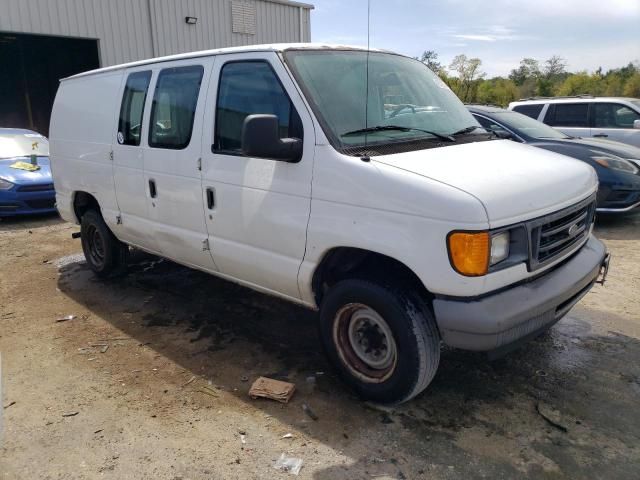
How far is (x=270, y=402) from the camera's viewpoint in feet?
10.9

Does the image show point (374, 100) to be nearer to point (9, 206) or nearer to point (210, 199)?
point (210, 199)

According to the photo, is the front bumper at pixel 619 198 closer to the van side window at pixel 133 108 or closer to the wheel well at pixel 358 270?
the wheel well at pixel 358 270

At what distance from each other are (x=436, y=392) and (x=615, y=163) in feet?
18.2

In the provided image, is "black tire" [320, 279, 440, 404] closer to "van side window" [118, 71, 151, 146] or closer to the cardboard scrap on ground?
the cardboard scrap on ground

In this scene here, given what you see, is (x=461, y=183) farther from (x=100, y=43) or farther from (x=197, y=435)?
(x=100, y=43)

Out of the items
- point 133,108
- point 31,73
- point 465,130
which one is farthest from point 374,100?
point 31,73

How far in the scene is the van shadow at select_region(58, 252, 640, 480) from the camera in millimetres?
2730

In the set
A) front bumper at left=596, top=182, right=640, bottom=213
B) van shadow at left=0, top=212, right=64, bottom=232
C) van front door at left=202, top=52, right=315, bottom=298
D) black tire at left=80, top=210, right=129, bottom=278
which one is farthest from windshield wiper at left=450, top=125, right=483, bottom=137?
van shadow at left=0, top=212, right=64, bottom=232

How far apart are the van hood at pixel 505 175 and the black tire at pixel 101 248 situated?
11.9 feet

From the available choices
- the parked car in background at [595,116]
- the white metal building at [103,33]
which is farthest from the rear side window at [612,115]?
the white metal building at [103,33]

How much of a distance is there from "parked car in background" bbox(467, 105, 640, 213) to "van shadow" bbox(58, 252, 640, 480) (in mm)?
3681

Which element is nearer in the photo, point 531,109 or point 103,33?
point 531,109

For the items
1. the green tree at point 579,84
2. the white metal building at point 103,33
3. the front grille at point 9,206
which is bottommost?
the front grille at point 9,206

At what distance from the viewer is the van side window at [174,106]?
402cm
